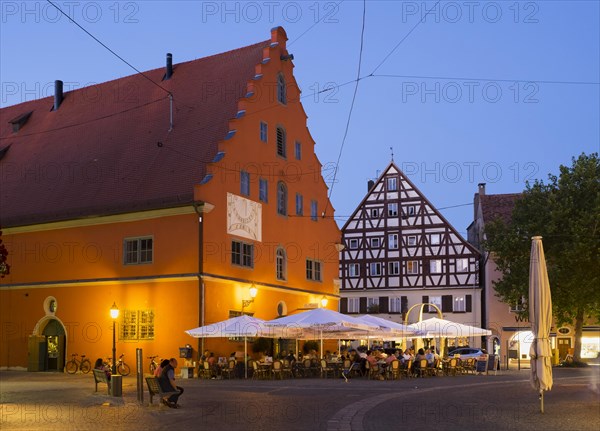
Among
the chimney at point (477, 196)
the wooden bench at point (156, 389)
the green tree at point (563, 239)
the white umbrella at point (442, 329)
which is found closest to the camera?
the wooden bench at point (156, 389)

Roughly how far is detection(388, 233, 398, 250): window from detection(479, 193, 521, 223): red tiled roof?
7.28m

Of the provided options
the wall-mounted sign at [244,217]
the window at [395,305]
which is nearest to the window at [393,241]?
the window at [395,305]

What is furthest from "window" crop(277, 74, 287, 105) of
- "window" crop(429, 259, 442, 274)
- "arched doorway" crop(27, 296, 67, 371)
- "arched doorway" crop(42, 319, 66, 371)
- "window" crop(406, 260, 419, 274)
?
"window" crop(429, 259, 442, 274)

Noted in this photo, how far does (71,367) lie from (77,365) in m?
0.40

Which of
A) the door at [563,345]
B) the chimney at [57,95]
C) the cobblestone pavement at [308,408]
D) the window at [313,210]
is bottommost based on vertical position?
the door at [563,345]

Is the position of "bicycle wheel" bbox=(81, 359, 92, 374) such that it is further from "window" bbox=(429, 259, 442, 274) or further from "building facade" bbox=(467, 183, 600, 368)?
"window" bbox=(429, 259, 442, 274)

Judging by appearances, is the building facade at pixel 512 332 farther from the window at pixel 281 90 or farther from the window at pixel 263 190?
the window at pixel 263 190

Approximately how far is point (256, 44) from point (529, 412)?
26954 millimetres

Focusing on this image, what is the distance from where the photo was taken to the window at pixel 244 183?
1406 inches

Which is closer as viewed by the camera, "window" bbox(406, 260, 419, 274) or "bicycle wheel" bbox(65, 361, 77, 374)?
"bicycle wheel" bbox(65, 361, 77, 374)

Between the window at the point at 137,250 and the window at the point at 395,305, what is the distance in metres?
34.5

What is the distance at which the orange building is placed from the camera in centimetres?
3328

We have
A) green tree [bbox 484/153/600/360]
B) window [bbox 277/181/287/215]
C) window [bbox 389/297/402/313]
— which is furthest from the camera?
window [bbox 389/297/402/313]

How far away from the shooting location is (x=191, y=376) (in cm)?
3161
